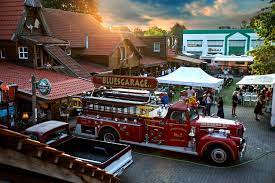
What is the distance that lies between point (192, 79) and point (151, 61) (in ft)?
45.1

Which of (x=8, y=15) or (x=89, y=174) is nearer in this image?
(x=89, y=174)

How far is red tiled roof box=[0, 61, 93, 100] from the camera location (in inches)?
687

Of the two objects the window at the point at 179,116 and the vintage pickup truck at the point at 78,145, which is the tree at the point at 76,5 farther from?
the window at the point at 179,116

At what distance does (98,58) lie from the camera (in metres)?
30.3

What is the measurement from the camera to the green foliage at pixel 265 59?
26650 millimetres

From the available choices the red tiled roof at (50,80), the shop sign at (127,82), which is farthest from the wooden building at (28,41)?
the shop sign at (127,82)

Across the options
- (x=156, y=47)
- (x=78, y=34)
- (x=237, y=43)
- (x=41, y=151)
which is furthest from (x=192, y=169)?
(x=237, y=43)

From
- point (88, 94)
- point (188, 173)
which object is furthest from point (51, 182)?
point (88, 94)

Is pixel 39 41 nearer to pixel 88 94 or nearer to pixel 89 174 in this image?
pixel 88 94

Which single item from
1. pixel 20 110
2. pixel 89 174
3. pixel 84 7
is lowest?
pixel 20 110

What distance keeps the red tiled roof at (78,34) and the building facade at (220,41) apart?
166ft

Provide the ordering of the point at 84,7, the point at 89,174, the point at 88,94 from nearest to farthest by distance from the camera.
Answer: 1. the point at 89,174
2. the point at 88,94
3. the point at 84,7

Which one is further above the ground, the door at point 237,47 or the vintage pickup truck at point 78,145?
the door at point 237,47

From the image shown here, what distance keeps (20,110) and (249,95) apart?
19460 mm
